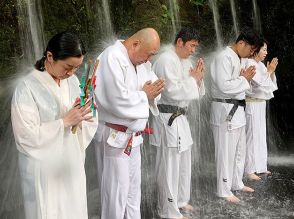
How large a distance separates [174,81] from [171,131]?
615 millimetres

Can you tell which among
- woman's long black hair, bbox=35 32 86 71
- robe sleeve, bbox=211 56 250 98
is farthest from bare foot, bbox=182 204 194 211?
woman's long black hair, bbox=35 32 86 71

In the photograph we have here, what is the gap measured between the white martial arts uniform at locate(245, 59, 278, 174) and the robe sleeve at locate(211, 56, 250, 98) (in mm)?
839

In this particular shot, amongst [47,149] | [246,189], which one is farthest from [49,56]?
[246,189]

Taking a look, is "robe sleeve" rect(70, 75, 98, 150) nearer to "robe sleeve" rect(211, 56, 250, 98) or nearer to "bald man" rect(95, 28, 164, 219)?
"bald man" rect(95, 28, 164, 219)

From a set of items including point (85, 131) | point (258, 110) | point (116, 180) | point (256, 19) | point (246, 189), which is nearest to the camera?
point (85, 131)

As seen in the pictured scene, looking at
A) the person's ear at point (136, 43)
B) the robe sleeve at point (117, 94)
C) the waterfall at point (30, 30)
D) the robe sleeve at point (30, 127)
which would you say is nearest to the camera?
the robe sleeve at point (30, 127)

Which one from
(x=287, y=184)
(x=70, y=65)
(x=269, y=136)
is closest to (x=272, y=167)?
(x=287, y=184)

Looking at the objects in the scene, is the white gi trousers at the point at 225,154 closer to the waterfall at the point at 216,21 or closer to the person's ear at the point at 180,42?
the person's ear at the point at 180,42

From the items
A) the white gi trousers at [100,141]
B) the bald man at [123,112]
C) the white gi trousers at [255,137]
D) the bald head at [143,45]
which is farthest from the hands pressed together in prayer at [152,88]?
the white gi trousers at [255,137]

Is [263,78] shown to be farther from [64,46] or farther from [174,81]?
[64,46]

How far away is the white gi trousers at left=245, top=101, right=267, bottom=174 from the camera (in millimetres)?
7461

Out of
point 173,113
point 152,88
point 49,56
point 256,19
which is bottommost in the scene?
point 173,113

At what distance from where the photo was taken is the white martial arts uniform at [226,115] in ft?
20.6

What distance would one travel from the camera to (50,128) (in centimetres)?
354
